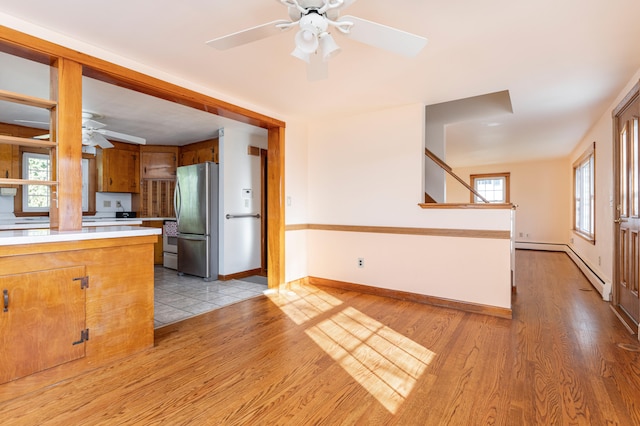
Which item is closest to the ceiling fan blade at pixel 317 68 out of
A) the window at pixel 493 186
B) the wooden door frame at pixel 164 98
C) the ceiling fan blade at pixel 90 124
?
the wooden door frame at pixel 164 98

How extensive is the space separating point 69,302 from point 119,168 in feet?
14.3

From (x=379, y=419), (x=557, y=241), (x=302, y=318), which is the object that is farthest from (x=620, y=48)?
(x=557, y=241)

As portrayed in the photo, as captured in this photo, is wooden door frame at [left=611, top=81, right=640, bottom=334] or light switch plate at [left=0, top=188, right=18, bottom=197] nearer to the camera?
wooden door frame at [left=611, top=81, right=640, bottom=334]

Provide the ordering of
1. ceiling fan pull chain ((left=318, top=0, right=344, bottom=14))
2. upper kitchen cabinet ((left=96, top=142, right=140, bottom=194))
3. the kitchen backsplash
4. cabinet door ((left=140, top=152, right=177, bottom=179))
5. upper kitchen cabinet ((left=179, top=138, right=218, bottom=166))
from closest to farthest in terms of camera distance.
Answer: ceiling fan pull chain ((left=318, top=0, right=344, bottom=14)), upper kitchen cabinet ((left=179, top=138, right=218, bottom=166)), upper kitchen cabinet ((left=96, top=142, right=140, bottom=194)), the kitchen backsplash, cabinet door ((left=140, top=152, right=177, bottom=179))

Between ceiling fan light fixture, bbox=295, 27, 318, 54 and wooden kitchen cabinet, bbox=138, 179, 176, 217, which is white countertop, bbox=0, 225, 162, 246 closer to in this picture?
ceiling fan light fixture, bbox=295, 27, 318, 54

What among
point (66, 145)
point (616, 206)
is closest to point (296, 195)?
point (66, 145)

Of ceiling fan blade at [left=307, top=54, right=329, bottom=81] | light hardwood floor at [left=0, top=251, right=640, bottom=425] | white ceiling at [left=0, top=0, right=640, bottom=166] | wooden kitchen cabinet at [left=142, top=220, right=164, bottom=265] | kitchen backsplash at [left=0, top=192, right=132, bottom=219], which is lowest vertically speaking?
light hardwood floor at [left=0, top=251, right=640, bottom=425]

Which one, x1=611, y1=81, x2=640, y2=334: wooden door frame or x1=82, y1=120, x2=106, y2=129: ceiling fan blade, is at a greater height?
x1=82, y1=120, x2=106, y2=129: ceiling fan blade

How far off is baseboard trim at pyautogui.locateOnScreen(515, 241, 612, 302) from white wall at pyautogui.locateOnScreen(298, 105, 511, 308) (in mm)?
1560

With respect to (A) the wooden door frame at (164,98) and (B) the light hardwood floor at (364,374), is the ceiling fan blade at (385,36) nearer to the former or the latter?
(A) the wooden door frame at (164,98)

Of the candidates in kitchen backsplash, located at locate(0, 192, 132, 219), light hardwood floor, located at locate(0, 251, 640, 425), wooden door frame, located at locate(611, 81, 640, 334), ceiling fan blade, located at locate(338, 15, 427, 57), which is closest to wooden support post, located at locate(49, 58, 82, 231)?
light hardwood floor, located at locate(0, 251, 640, 425)

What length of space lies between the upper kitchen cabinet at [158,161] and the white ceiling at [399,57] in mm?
2313

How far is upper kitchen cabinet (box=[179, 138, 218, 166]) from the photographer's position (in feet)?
17.4

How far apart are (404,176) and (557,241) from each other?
20.5 feet
